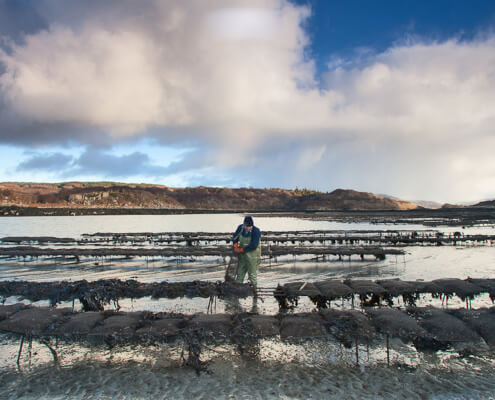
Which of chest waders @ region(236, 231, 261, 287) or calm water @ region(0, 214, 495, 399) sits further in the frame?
chest waders @ region(236, 231, 261, 287)

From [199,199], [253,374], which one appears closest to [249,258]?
[253,374]

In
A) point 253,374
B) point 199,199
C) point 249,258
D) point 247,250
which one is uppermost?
point 199,199

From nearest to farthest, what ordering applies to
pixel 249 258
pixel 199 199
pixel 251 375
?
pixel 251 375, pixel 249 258, pixel 199 199

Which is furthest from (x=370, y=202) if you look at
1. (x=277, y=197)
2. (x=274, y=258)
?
(x=274, y=258)

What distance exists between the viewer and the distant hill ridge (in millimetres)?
119125

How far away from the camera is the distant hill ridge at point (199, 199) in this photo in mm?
119125

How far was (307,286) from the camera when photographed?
9211 millimetres

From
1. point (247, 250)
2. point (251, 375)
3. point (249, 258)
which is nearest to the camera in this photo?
point (251, 375)

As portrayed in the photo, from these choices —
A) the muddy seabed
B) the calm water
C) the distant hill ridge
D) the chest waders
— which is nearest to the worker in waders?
the chest waders

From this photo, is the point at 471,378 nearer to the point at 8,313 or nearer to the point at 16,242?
the point at 8,313

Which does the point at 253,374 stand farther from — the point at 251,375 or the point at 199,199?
the point at 199,199

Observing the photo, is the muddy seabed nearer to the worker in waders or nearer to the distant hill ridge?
the worker in waders

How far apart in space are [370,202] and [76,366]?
121 m

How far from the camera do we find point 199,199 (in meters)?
152
